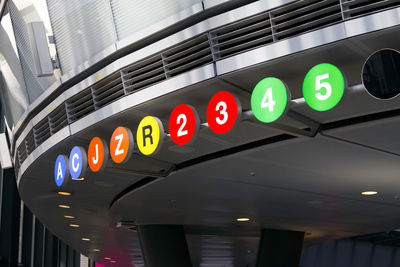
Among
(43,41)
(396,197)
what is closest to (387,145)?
(396,197)

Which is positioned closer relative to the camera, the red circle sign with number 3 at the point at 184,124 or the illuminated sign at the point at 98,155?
the red circle sign with number 3 at the point at 184,124

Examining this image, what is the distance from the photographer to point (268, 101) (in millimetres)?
6047

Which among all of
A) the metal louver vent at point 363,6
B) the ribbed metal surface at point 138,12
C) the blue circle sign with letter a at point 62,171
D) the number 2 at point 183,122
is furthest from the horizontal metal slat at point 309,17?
the blue circle sign with letter a at point 62,171

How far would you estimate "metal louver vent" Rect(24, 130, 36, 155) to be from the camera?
1086cm

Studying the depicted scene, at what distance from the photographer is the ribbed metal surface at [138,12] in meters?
7.88

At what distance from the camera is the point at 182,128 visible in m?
6.91

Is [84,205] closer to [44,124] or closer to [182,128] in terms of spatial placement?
[44,124]

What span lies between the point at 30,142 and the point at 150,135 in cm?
466

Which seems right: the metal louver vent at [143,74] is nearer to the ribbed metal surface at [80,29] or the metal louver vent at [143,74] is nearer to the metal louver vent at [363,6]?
the ribbed metal surface at [80,29]

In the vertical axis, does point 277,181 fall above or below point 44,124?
below

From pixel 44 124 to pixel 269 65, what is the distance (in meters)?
5.18

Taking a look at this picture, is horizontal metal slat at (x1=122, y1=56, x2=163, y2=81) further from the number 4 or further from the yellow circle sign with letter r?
the number 4

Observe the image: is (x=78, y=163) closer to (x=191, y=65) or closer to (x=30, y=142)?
(x=191, y=65)

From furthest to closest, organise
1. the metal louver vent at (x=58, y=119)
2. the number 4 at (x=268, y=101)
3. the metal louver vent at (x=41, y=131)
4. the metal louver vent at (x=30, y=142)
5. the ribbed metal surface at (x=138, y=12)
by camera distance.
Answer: the metal louver vent at (x=30, y=142) → the metal louver vent at (x=41, y=131) → the metal louver vent at (x=58, y=119) → the ribbed metal surface at (x=138, y=12) → the number 4 at (x=268, y=101)
